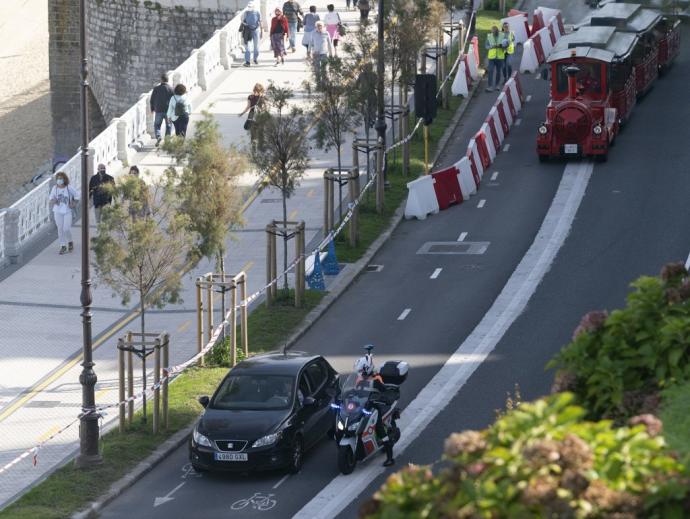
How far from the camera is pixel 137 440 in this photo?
22.7 metres

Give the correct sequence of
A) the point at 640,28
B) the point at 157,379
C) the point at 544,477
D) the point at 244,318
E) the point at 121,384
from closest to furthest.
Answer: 1. the point at 544,477
2. the point at 121,384
3. the point at 157,379
4. the point at 244,318
5. the point at 640,28

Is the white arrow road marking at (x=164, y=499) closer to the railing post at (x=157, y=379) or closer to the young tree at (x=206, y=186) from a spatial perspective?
the railing post at (x=157, y=379)

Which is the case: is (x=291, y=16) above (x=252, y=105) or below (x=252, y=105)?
above

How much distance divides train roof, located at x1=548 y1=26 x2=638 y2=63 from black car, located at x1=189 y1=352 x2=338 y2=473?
1722 centimetres

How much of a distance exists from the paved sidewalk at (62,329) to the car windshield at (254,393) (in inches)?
97.5

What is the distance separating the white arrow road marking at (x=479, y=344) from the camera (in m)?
20.7

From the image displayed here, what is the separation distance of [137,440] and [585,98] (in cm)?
1854

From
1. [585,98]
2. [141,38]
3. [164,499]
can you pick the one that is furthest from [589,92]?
[141,38]

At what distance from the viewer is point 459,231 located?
3312 centimetres

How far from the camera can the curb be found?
2069 centimetres

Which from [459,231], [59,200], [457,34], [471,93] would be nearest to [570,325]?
[459,231]

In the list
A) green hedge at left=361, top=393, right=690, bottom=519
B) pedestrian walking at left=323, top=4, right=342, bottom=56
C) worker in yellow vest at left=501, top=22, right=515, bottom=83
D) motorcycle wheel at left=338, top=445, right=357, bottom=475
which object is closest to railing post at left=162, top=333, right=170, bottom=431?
motorcycle wheel at left=338, top=445, right=357, bottom=475

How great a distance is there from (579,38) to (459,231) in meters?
9.19

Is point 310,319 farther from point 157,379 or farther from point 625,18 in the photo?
point 625,18
